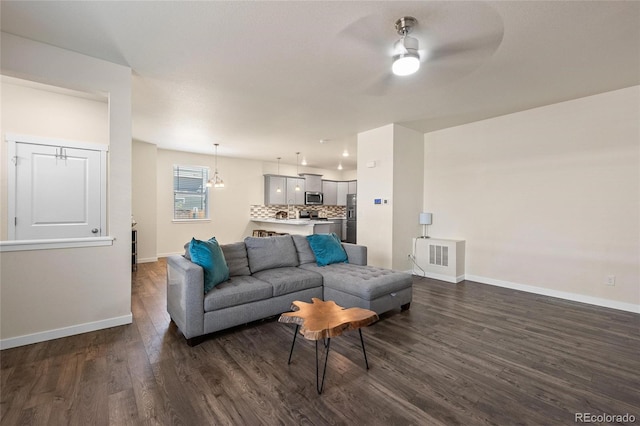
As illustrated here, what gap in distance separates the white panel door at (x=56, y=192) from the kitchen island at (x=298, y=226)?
143 inches

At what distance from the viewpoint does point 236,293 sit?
2.77m

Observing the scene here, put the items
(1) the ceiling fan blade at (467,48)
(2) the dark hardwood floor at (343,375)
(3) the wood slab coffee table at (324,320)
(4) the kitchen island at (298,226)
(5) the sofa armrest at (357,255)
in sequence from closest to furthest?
1. (2) the dark hardwood floor at (343,375)
2. (3) the wood slab coffee table at (324,320)
3. (1) the ceiling fan blade at (467,48)
4. (5) the sofa armrest at (357,255)
5. (4) the kitchen island at (298,226)

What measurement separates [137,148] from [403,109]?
5.62 metres

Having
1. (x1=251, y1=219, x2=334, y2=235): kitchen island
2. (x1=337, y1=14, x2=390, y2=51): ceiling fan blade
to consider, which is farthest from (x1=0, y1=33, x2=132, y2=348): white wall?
(x1=251, y1=219, x2=334, y2=235): kitchen island

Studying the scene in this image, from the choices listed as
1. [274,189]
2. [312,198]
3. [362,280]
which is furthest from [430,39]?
[312,198]

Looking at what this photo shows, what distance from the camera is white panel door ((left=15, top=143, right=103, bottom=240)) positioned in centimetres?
329

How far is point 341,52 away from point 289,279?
2.39m

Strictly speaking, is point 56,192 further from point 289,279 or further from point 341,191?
point 341,191

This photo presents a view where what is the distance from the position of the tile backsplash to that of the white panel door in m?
4.90

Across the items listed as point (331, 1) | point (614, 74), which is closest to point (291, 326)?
point (331, 1)

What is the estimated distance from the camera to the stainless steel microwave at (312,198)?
29.6 ft

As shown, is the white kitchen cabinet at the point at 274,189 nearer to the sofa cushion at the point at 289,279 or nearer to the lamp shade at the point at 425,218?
the lamp shade at the point at 425,218

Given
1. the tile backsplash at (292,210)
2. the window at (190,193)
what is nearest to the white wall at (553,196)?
the tile backsplash at (292,210)

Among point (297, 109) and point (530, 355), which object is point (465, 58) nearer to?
point (297, 109)
